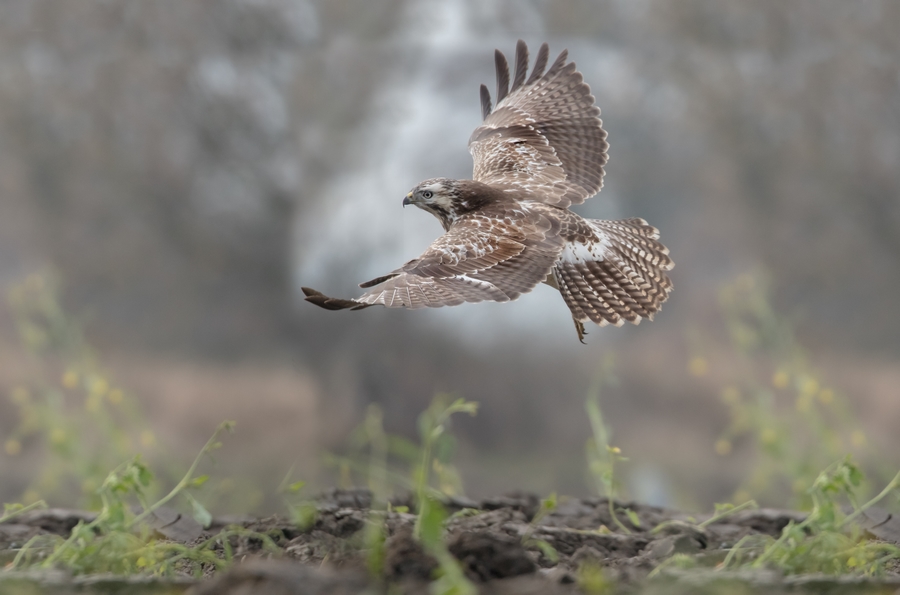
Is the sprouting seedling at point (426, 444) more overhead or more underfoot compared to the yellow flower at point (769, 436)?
more underfoot

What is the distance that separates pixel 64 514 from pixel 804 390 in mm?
2607

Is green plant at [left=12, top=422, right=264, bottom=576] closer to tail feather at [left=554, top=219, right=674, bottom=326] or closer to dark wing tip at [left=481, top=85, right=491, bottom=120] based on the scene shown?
tail feather at [left=554, top=219, right=674, bottom=326]

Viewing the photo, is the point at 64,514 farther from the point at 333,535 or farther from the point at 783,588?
the point at 783,588

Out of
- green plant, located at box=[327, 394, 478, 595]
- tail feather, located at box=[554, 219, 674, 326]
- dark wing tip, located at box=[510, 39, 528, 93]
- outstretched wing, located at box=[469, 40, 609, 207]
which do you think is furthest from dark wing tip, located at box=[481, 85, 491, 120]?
green plant, located at box=[327, 394, 478, 595]

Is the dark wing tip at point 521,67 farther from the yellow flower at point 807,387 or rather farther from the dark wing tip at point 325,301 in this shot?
the dark wing tip at point 325,301

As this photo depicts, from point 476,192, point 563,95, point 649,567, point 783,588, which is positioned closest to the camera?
point 783,588

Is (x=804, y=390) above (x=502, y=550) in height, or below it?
above

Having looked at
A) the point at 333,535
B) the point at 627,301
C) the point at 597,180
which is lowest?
the point at 333,535

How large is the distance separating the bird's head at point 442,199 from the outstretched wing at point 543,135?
30cm

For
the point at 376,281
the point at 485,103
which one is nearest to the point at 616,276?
the point at 485,103

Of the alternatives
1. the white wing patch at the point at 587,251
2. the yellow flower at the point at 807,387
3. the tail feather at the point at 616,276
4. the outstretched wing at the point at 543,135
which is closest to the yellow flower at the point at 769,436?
the yellow flower at the point at 807,387

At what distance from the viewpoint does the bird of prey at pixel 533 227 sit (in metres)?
2.26

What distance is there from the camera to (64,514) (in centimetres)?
258

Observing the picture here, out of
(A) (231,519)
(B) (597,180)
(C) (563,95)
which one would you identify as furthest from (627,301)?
(A) (231,519)
